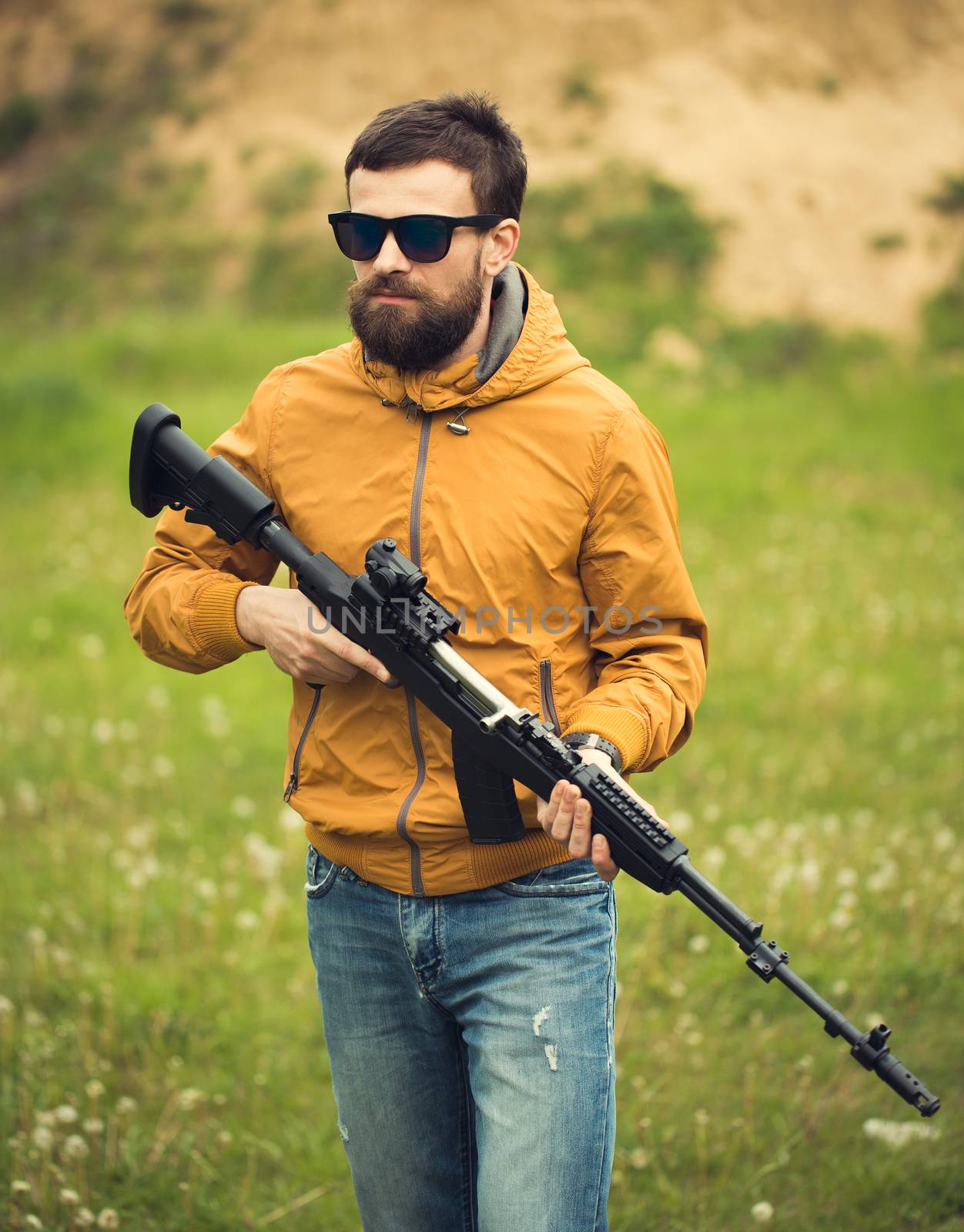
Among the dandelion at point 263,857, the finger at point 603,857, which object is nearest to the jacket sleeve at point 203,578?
the finger at point 603,857

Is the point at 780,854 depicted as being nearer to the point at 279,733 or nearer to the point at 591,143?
the point at 279,733

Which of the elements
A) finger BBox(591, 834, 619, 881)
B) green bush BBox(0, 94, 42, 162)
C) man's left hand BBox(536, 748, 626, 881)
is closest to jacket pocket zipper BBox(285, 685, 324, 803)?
man's left hand BBox(536, 748, 626, 881)

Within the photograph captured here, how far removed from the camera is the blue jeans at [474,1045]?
2725 mm

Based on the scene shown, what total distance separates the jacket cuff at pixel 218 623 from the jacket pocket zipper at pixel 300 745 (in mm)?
172

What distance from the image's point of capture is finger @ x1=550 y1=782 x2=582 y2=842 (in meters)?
2.66

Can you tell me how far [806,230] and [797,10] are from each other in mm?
5484

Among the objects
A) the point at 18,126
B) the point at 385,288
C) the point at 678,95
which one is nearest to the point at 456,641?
the point at 385,288

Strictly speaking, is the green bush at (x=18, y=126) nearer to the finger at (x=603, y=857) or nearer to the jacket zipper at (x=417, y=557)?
the jacket zipper at (x=417, y=557)

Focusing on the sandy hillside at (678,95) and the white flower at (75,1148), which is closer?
the white flower at (75,1148)

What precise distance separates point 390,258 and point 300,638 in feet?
2.81

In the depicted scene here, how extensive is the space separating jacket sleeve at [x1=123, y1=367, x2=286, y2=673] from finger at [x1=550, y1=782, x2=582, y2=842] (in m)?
0.81

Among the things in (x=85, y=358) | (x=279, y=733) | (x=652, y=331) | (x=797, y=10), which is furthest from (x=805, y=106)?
(x=279, y=733)

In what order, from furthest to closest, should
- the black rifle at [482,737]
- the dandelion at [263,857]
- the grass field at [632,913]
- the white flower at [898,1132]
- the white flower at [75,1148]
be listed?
1. the dandelion at [263,857]
2. the white flower at [898,1132]
3. the grass field at [632,913]
4. the white flower at [75,1148]
5. the black rifle at [482,737]

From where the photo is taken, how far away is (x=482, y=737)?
275 cm
